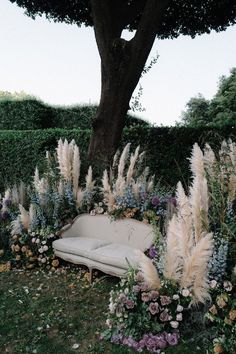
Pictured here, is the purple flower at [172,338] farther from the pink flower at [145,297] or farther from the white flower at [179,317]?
the pink flower at [145,297]

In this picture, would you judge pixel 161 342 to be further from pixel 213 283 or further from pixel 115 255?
pixel 115 255

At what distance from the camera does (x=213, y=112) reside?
53.5 ft

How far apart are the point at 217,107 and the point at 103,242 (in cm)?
1167

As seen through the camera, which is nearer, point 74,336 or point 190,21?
point 74,336

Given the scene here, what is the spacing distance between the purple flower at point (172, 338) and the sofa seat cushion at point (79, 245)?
5.60 feet

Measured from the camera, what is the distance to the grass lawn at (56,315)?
11.4ft

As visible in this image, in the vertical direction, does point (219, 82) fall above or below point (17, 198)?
above

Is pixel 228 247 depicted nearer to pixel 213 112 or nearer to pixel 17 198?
pixel 17 198

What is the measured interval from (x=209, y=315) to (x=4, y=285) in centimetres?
264

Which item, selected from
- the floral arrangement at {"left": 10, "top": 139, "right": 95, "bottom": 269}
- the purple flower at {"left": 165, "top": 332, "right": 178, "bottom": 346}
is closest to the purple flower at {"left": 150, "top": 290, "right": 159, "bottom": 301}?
the purple flower at {"left": 165, "top": 332, "right": 178, "bottom": 346}

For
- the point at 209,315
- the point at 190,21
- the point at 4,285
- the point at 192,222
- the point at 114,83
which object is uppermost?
the point at 190,21

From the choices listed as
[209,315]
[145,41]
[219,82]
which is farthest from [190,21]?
[219,82]

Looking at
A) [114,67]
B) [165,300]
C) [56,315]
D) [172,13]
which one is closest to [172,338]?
[165,300]

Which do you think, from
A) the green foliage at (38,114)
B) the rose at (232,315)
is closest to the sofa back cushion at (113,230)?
the rose at (232,315)
